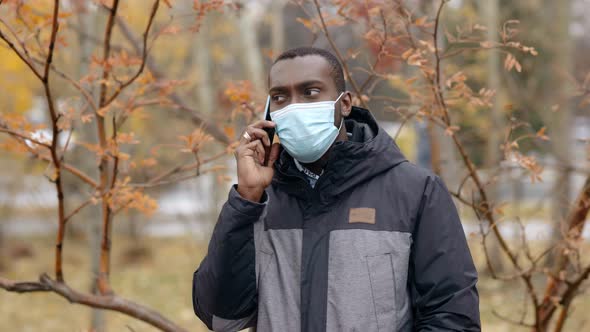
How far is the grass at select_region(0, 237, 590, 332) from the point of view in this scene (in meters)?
8.89

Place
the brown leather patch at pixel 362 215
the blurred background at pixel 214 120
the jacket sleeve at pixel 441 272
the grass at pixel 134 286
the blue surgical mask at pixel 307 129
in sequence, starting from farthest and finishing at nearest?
the grass at pixel 134 286
the blurred background at pixel 214 120
the blue surgical mask at pixel 307 129
the brown leather patch at pixel 362 215
the jacket sleeve at pixel 441 272

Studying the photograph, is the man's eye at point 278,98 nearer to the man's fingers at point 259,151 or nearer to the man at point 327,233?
the man at point 327,233

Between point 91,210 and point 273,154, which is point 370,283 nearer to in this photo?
point 273,154

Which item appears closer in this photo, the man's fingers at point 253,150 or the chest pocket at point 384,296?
the chest pocket at point 384,296

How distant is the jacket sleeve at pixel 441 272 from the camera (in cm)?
200

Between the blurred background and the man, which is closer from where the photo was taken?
the man

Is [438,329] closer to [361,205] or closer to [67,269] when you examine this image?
[361,205]

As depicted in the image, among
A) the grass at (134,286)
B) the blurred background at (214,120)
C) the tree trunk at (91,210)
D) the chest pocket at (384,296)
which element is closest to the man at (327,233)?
the chest pocket at (384,296)

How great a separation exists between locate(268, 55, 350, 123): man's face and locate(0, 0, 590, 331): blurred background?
761mm

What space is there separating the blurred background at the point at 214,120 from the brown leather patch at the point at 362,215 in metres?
0.96

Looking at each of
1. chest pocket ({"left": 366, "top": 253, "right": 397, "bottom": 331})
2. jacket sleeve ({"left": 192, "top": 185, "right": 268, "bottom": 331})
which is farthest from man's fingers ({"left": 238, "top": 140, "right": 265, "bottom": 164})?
chest pocket ({"left": 366, "top": 253, "right": 397, "bottom": 331})

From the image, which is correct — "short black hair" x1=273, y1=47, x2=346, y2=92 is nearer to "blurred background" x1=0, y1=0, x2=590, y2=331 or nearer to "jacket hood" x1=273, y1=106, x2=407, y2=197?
"jacket hood" x1=273, y1=106, x2=407, y2=197

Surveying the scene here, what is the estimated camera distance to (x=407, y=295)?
6.94ft

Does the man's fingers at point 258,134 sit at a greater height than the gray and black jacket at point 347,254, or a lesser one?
greater
